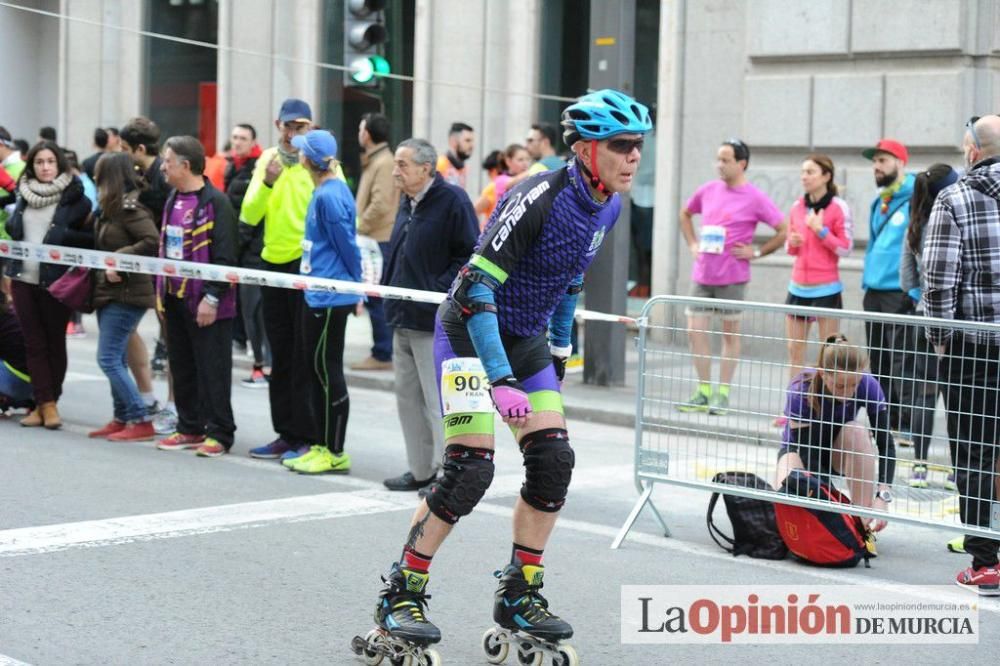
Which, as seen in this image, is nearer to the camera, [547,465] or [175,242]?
[547,465]

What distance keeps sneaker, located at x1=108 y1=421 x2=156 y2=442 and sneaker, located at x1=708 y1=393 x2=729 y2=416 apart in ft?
14.2

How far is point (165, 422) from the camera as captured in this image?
1023 cm

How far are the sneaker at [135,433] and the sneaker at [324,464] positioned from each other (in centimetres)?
149

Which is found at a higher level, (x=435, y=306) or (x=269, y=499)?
(x=435, y=306)

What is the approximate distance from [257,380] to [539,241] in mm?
8119

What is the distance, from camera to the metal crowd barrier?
667 cm

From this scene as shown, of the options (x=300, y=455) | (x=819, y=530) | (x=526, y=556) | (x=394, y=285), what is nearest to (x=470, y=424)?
(x=526, y=556)

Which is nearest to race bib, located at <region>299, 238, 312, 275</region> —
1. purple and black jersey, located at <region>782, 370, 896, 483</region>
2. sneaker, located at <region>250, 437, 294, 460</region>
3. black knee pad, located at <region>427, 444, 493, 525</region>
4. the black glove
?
sneaker, located at <region>250, 437, 294, 460</region>

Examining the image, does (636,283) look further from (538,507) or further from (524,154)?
(538,507)

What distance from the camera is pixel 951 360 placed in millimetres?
6699

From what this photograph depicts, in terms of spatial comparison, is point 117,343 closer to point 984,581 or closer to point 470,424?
point 470,424

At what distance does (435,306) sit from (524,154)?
5451mm

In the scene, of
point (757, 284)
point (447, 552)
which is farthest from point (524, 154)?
point (447, 552)

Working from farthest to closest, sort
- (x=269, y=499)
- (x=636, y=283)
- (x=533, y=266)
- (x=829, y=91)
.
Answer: (x=636, y=283)
(x=829, y=91)
(x=269, y=499)
(x=533, y=266)
